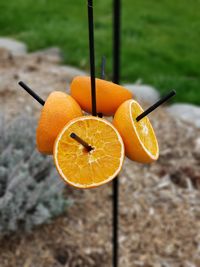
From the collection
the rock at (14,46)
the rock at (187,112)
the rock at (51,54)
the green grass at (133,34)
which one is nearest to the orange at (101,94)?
the rock at (187,112)

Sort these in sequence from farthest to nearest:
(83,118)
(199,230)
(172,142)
→ 1. (172,142)
2. (199,230)
3. (83,118)

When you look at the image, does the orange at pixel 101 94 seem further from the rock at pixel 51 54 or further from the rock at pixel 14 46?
the rock at pixel 14 46

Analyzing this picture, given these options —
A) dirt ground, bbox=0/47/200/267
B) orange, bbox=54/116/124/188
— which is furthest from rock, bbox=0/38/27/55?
orange, bbox=54/116/124/188

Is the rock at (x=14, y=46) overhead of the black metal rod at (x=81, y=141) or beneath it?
beneath

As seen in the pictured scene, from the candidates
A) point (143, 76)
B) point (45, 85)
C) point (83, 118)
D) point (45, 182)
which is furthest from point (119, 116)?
point (143, 76)

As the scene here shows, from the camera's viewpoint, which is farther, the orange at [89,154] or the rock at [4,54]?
the rock at [4,54]

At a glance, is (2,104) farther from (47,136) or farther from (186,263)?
(47,136)

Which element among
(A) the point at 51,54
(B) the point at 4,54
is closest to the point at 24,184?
(B) the point at 4,54
